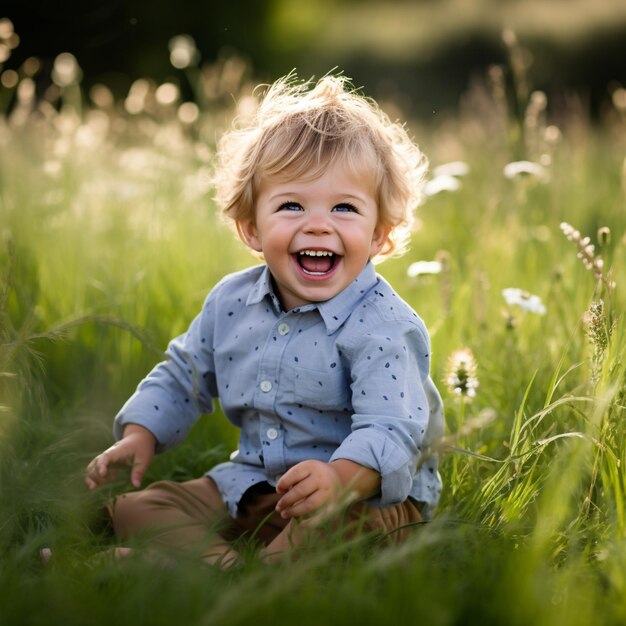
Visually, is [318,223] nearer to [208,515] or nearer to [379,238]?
[379,238]

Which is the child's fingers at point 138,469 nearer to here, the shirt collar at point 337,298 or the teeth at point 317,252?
the shirt collar at point 337,298

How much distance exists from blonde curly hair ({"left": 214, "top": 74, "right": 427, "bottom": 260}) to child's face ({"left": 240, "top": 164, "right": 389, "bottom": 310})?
3 cm

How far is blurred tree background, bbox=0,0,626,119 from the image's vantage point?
12.7 metres

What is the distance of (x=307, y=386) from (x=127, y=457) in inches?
17.0

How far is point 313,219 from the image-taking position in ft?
6.89

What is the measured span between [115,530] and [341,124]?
3.34ft

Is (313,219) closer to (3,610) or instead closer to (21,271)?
(3,610)

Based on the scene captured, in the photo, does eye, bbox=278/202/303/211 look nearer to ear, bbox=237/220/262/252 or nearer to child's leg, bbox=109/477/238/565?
ear, bbox=237/220/262/252

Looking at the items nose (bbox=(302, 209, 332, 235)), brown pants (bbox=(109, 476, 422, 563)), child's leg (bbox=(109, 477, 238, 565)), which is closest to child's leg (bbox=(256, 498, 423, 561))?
brown pants (bbox=(109, 476, 422, 563))

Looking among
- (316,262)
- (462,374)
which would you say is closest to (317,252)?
(316,262)

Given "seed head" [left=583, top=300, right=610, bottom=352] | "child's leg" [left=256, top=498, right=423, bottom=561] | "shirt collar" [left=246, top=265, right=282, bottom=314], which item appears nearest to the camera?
"child's leg" [left=256, top=498, right=423, bottom=561]

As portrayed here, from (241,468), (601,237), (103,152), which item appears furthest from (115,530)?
(103,152)

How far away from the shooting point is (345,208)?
2.15m

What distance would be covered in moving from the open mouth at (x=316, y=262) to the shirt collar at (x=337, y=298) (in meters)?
0.06
